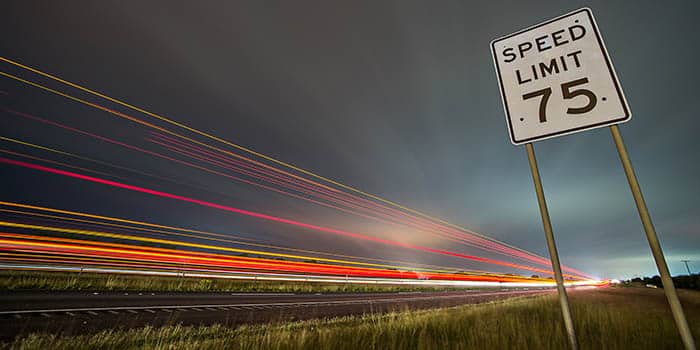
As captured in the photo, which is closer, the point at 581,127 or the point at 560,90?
the point at 581,127

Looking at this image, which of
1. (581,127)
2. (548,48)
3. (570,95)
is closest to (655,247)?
(581,127)

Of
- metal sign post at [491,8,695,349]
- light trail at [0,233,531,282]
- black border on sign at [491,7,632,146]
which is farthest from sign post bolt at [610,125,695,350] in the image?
light trail at [0,233,531,282]

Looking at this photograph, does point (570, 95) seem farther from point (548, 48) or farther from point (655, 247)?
point (655, 247)

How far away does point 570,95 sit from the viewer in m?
2.60

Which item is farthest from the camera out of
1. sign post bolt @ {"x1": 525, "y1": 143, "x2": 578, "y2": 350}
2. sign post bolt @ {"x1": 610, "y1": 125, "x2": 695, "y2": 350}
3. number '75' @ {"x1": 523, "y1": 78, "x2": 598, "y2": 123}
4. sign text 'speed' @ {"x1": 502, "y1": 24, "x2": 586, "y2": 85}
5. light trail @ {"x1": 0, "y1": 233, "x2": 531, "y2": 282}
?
light trail @ {"x1": 0, "y1": 233, "x2": 531, "y2": 282}

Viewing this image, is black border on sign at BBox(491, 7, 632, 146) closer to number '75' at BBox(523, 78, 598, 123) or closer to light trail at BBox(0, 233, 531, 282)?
number '75' at BBox(523, 78, 598, 123)

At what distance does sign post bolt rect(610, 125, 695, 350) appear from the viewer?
1.83 meters

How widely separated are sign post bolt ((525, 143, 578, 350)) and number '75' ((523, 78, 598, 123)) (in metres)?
0.41

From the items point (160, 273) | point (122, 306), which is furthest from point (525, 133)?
point (160, 273)

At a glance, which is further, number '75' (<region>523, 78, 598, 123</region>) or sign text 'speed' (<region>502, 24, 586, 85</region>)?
sign text 'speed' (<region>502, 24, 586, 85</region>)

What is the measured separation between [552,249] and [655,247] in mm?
683

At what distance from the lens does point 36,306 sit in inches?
357

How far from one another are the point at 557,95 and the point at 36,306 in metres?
15.2

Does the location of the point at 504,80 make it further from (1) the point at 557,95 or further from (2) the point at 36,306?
(2) the point at 36,306
